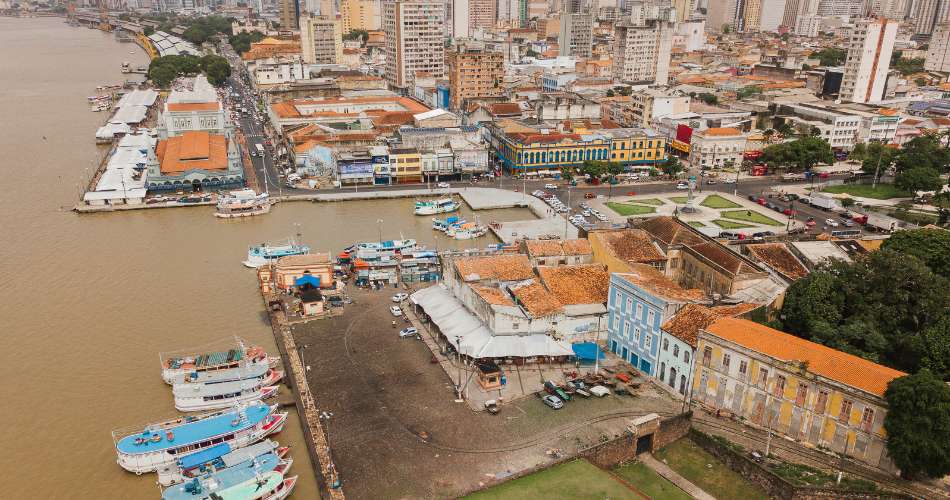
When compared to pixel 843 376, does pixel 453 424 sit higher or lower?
lower

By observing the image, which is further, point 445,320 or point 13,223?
point 13,223

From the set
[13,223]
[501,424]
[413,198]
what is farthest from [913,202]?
[13,223]

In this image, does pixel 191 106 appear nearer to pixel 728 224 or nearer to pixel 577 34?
pixel 728 224

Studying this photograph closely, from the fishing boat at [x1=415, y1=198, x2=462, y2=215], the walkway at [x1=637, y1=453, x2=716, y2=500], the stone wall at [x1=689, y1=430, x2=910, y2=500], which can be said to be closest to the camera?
the stone wall at [x1=689, y1=430, x2=910, y2=500]

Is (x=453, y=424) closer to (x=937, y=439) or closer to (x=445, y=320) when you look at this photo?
(x=445, y=320)

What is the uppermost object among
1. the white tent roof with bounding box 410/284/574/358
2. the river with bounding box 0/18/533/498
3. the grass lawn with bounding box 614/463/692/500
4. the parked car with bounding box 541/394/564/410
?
the white tent roof with bounding box 410/284/574/358

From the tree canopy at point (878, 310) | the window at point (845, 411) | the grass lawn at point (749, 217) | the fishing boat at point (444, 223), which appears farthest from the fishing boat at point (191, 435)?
the grass lawn at point (749, 217)

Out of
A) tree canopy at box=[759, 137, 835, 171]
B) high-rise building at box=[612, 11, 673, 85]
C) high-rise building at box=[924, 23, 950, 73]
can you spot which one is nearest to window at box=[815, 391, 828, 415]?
tree canopy at box=[759, 137, 835, 171]

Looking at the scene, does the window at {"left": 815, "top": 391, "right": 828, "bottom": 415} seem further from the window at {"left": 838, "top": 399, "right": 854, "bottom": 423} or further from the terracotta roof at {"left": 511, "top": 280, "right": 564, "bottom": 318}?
the terracotta roof at {"left": 511, "top": 280, "right": 564, "bottom": 318}
